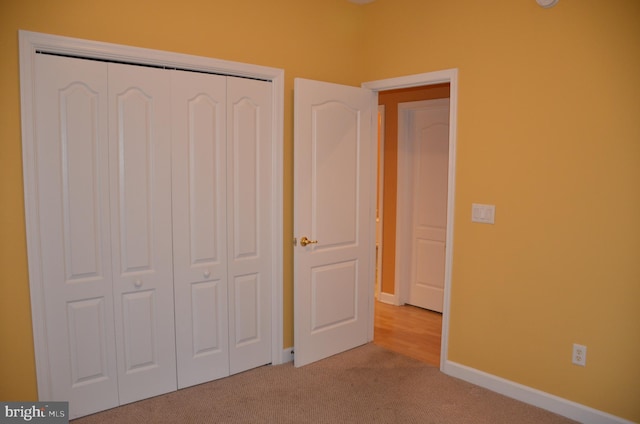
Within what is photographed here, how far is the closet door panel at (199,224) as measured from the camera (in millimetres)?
2914

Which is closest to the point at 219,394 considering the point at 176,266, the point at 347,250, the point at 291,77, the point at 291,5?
the point at 176,266

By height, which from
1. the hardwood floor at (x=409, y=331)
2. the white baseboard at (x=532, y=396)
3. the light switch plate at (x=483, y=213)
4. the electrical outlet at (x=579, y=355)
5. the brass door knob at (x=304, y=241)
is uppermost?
the light switch plate at (x=483, y=213)

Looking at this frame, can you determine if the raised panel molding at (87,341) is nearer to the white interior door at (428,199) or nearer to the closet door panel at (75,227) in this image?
the closet door panel at (75,227)

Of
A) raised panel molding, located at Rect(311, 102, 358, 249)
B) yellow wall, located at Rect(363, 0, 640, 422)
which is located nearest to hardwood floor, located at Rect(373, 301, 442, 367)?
yellow wall, located at Rect(363, 0, 640, 422)

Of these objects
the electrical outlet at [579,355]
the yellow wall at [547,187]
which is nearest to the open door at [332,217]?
the yellow wall at [547,187]

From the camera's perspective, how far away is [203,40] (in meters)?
2.96

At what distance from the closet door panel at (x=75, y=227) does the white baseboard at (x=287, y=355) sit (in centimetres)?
124

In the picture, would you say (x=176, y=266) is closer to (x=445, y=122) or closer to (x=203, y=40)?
(x=203, y=40)

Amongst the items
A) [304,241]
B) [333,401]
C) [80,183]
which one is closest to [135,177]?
[80,183]

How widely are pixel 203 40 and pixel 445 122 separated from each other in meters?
2.63

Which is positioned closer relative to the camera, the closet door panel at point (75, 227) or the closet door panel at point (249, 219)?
the closet door panel at point (75, 227)

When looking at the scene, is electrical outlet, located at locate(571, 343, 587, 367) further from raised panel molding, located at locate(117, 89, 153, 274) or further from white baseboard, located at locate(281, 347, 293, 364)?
raised panel molding, located at locate(117, 89, 153, 274)

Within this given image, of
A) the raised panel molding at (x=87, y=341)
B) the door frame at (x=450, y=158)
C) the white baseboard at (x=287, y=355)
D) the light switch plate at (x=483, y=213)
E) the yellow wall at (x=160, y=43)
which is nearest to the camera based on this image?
the yellow wall at (x=160, y=43)

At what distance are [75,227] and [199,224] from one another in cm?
73
